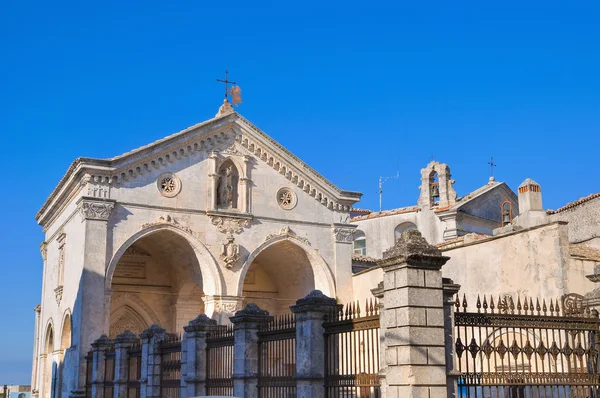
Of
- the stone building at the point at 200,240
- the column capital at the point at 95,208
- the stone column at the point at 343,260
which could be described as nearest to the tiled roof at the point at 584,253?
the stone building at the point at 200,240

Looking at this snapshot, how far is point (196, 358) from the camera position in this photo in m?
16.4

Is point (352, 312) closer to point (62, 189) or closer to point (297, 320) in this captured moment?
point (297, 320)

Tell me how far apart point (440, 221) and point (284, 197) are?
13.8 m

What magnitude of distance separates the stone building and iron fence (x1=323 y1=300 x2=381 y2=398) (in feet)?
34.4

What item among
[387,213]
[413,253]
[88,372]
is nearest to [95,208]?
[88,372]

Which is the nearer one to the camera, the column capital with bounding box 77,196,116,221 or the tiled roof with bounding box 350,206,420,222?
the column capital with bounding box 77,196,116,221

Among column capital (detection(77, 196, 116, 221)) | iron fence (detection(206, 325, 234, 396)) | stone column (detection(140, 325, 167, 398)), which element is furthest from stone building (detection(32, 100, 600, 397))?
iron fence (detection(206, 325, 234, 396))

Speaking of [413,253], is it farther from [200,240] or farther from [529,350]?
[200,240]

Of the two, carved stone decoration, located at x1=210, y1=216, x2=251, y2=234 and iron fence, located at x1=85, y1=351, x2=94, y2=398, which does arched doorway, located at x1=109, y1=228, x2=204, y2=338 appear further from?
iron fence, located at x1=85, y1=351, x2=94, y2=398

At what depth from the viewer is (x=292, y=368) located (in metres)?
13.3

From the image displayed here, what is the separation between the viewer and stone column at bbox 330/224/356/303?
3039 cm

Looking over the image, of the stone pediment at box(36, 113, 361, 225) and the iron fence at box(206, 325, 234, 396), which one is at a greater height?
the stone pediment at box(36, 113, 361, 225)

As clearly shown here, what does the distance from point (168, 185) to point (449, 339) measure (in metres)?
18.6

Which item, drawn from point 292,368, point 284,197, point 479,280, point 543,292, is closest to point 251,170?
point 284,197
